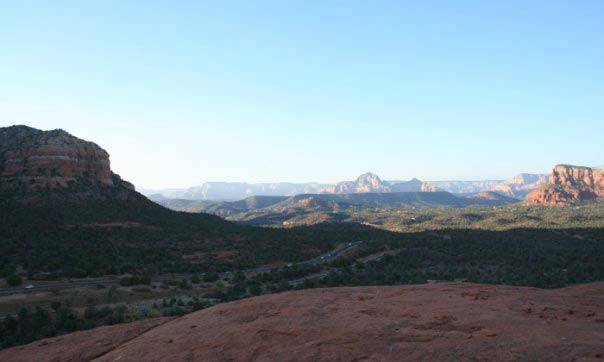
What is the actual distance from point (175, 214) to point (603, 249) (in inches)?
3224

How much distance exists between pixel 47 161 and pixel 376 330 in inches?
3449

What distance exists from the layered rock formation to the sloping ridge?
2840 inches

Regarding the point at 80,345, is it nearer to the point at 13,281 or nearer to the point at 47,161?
the point at 13,281

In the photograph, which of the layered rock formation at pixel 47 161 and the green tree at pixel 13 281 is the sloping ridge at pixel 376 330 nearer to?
the green tree at pixel 13 281

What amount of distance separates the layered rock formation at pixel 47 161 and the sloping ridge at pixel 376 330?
72.1 metres

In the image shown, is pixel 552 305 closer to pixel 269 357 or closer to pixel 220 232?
pixel 269 357

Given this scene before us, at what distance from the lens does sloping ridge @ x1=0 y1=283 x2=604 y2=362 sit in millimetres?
10867

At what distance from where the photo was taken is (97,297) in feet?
123

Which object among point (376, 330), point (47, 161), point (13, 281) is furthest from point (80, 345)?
point (47, 161)

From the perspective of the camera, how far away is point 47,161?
8269cm

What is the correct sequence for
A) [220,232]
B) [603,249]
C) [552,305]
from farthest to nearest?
[220,232] < [603,249] < [552,305]

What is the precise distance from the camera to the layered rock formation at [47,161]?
258 feet

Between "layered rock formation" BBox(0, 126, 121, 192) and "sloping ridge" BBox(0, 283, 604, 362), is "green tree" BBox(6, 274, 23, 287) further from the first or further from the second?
"layered rock formation" BBox(0, 126, 121, 192)

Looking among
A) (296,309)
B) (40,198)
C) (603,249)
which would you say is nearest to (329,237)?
(603,249)
